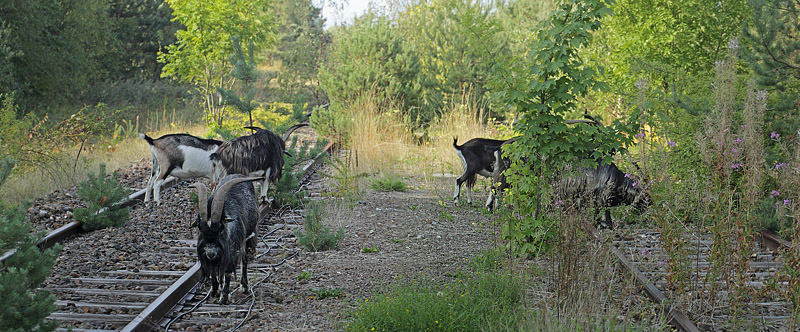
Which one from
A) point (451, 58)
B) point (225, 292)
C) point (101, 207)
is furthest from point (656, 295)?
point (451, 58)

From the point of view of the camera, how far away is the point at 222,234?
19.1 feet

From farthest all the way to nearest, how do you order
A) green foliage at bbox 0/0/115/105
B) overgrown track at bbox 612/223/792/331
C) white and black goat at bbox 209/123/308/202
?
green foliage at bbox 0/0/115/105, white and black goat at bbox 209/123/308/202, overgrown track at bbox 612/223/792/331

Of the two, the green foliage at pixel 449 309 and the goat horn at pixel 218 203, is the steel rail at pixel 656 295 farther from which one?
the goat horn at pixel 218 203

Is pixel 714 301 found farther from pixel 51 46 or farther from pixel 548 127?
pixel 51 46

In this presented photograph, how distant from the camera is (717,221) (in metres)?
5.62

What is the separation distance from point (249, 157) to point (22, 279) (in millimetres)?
5186

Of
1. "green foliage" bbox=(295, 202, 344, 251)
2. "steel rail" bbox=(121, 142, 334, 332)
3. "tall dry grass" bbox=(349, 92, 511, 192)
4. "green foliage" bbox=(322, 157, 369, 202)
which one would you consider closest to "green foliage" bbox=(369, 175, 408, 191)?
"green foliage" bbox=(322, 157, 369, 202)

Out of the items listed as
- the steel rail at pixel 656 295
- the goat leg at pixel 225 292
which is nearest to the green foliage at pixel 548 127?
the steel rail at pixel 656 295

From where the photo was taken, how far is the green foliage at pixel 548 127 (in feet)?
23.2

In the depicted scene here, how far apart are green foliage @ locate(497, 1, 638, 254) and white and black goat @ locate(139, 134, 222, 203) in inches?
180

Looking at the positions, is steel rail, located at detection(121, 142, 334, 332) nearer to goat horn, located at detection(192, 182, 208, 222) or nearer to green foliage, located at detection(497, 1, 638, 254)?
goat horn, located at detection(192, 182, 208, 222)

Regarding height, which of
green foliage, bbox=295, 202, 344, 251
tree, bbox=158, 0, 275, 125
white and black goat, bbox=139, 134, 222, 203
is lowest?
green foliage, bbox=295, 202, 344, 251

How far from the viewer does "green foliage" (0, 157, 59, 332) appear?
4160 mm

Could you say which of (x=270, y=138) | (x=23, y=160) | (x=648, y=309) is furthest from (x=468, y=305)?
(x=23, y=160)
